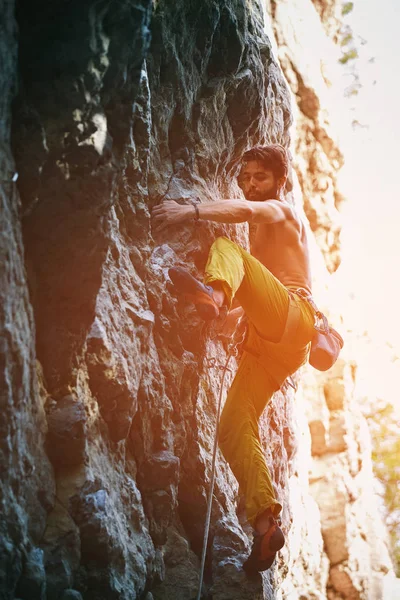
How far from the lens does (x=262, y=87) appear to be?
17.8 feet

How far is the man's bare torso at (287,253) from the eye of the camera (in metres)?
4.68

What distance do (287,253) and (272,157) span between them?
72 centimetres

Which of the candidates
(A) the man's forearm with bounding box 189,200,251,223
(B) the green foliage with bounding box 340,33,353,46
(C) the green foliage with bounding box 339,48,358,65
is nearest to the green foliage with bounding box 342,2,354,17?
(B) the green foliage with bounding box 340,33,353,46

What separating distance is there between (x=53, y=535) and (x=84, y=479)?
302mm

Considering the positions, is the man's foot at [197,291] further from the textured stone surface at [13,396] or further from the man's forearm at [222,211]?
the textured stone surface at [13,396]

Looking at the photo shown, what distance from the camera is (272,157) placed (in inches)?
187

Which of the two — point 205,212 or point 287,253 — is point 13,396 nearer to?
point 205,212

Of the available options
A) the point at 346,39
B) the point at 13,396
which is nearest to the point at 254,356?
the point at 13,396

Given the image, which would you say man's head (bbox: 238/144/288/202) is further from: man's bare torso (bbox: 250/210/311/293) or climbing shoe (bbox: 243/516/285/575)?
climbing shoe (bbox: 243/516/285/575)

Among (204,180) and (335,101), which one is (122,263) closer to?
(204,180)

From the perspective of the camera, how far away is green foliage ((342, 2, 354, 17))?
44.9ft

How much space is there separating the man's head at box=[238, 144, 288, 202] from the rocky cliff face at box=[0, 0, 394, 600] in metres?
0.34

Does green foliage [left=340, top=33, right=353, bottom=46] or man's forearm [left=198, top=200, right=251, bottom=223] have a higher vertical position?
green foliage [left=340, top=33, right=353, bottom=46]

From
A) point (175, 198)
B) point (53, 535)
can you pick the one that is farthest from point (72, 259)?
point (175, 198)
